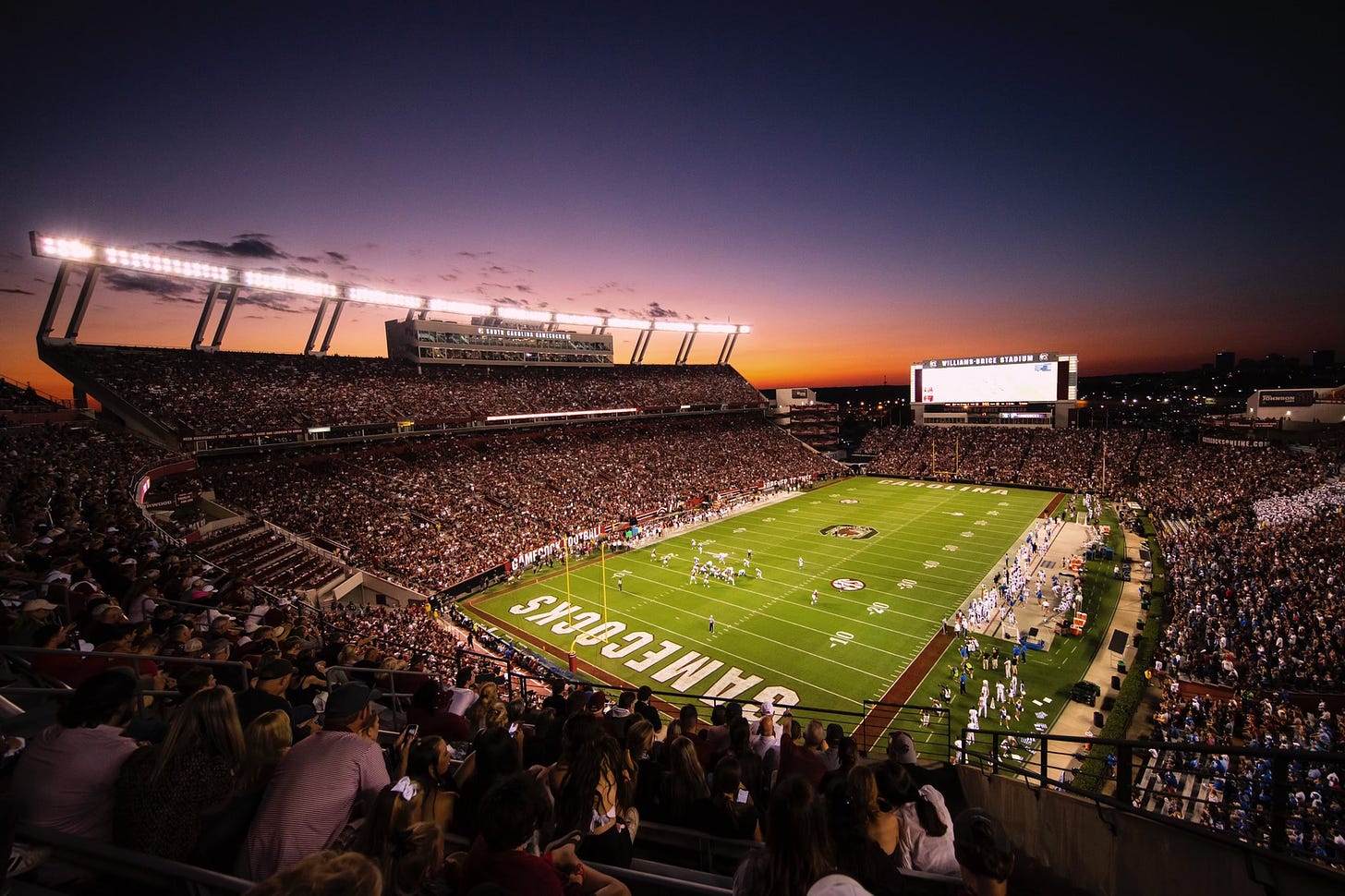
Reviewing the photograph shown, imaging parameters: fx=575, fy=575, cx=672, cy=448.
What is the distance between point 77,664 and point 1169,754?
2134cm

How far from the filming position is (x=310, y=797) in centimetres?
297

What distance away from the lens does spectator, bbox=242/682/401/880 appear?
2.81 m

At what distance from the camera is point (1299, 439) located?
44.8 metres

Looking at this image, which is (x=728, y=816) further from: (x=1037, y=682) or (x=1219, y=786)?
(x=1037, y=682)

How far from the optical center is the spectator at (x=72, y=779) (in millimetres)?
2879

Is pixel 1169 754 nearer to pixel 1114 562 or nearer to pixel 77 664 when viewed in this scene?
pixel 1114 562

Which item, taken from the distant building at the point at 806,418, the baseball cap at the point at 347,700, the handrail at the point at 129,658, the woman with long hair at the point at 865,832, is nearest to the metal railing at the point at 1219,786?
the woman with long hair at the point at 865,832

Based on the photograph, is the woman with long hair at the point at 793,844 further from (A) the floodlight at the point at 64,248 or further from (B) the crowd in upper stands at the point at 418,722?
(A) the floodlight at the point at 64,248

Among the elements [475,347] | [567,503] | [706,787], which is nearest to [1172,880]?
[706,787]

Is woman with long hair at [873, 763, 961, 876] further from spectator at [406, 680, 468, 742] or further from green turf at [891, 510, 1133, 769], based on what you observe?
green turf at [891, 510, 1133, 769]

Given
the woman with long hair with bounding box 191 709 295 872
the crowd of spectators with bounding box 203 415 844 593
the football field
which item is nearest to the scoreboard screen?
the crowd of spectators with bounding box 203 415 844 593

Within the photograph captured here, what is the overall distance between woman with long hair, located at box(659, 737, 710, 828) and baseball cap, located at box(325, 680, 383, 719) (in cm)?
216

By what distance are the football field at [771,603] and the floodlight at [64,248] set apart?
26513mm

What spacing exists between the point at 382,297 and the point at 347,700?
46.3m
